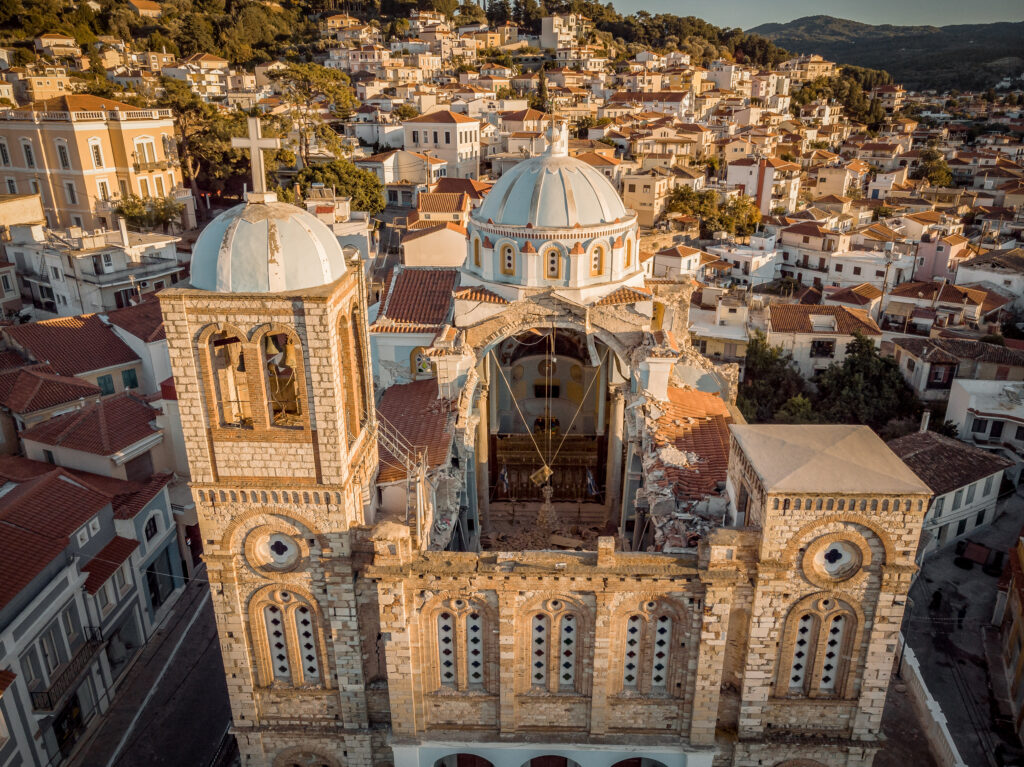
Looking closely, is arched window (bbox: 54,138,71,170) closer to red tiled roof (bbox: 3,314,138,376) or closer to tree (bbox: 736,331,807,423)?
red tiled roof (bbox: 3,314,138,376)

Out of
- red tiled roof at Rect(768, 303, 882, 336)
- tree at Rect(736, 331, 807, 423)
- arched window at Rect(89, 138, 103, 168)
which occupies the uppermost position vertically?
arched window at Rect(89, 138, 103, 168)

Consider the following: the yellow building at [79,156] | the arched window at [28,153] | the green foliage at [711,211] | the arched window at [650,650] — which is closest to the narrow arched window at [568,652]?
the arched window at [650,650]

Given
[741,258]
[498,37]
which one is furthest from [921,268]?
[498,37]

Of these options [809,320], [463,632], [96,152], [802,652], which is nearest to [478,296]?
[463,632]

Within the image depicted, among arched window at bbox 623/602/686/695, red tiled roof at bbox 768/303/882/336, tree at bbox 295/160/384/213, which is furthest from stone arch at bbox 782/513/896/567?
tree at bbox 295/160/384/213

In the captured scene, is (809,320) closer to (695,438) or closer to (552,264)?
(552,264)

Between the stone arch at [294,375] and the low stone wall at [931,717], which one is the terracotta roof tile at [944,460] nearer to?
the low stone wall at [931,717]
